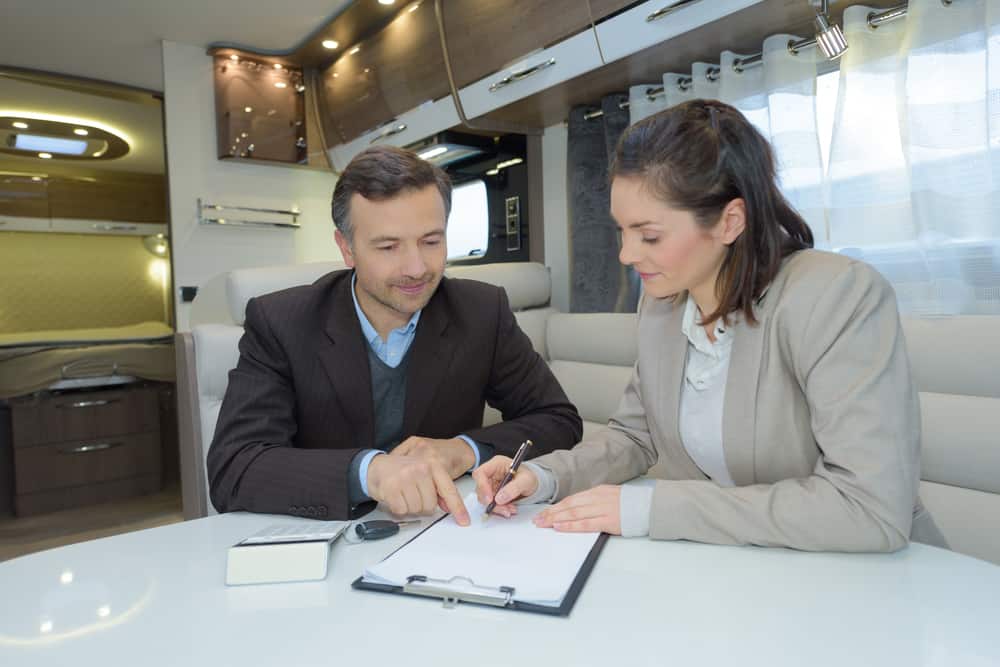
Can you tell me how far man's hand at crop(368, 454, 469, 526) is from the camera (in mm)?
992

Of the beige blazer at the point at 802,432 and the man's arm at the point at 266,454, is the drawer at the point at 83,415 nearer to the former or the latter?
the man's arm at the point at 266,454

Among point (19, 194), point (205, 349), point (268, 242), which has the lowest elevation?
point (205, 349)

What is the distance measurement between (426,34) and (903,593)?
9.57 ft

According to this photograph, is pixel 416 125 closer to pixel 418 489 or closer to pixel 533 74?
pixel 533 74

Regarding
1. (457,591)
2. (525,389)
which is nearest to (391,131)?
(525,389)

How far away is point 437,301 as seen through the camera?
1.69 meters

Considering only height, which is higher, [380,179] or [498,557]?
[380,179]

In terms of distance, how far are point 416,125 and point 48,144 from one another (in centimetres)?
275

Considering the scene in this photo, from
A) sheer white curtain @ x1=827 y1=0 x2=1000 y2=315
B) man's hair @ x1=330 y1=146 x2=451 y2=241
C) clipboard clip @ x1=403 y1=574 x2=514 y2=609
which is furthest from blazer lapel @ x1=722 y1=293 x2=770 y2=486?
sheer white curtain @ x1=827 y1=0 x2=1000 y2=315

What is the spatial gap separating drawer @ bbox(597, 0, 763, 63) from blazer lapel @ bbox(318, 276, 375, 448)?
1.34 metres

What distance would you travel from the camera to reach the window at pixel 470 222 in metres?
3.55

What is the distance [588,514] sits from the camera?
92 centimetres

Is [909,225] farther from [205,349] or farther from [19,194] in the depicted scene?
[19,194]

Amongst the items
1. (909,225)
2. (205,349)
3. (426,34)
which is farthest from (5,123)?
(909,225)
